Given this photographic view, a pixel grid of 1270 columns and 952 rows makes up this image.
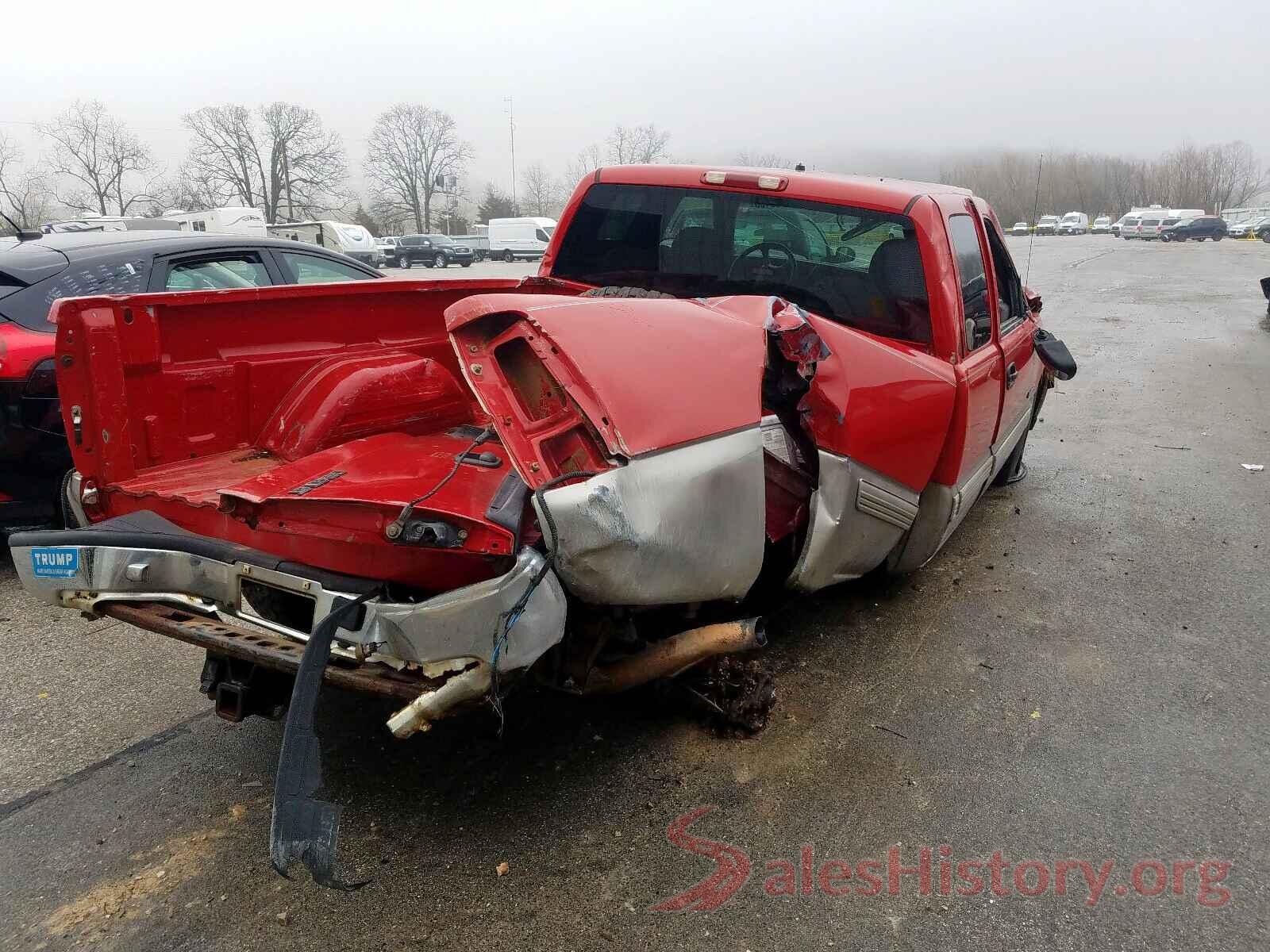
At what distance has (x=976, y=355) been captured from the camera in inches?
159

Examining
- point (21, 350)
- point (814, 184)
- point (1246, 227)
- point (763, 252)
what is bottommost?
point (1246, 227)

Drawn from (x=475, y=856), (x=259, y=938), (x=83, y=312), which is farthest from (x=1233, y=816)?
(x=83, y=312)

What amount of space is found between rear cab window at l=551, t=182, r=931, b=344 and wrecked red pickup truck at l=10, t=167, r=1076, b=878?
1cm

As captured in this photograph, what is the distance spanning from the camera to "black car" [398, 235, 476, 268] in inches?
1645

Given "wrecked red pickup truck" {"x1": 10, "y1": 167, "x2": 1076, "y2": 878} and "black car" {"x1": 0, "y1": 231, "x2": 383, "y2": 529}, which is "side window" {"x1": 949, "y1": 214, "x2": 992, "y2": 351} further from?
"black car" {"x1": 0, "y1": 231, "x2": 383, "y2": 529}

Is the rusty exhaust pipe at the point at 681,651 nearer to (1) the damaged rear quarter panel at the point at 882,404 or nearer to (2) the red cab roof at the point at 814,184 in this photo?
(1) the damaged rear quarter panel at the point at 882,404

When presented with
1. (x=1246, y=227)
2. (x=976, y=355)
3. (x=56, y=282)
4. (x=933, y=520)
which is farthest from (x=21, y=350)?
(x=1246, y=227)

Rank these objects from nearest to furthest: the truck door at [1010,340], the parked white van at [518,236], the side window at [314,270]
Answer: the truck door at [1010,340] < the side window at [314,270] < the parked white van at [518,236]

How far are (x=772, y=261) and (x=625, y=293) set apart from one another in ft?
2.25

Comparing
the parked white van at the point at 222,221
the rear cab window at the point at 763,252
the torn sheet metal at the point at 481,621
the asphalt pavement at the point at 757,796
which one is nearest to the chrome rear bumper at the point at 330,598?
the torn sheet metal at the point at 481,621

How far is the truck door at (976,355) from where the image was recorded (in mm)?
3891

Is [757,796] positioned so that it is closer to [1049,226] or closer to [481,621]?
[481,621]

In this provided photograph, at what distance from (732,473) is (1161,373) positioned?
1095cm

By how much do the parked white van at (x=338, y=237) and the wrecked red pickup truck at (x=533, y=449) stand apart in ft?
91.7
